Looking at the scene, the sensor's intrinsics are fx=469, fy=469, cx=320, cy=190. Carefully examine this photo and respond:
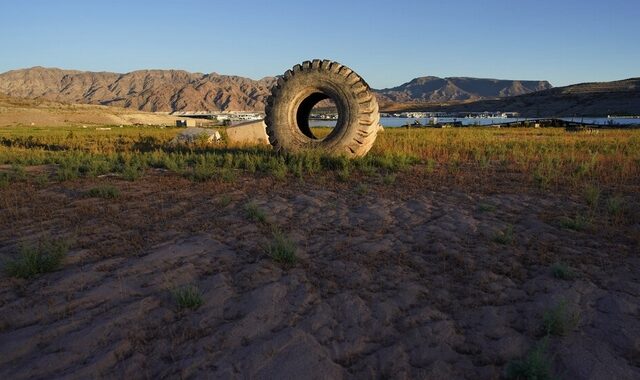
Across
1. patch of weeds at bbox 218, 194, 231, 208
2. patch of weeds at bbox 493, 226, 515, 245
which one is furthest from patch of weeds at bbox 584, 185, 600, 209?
patch of weeds at bbox 218, 194, 231, 208

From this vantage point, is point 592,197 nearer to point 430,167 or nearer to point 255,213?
point 430,167

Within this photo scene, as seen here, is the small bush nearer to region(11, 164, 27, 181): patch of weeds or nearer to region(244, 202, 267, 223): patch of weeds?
region(244, 202, 267, 223): patch of weeds

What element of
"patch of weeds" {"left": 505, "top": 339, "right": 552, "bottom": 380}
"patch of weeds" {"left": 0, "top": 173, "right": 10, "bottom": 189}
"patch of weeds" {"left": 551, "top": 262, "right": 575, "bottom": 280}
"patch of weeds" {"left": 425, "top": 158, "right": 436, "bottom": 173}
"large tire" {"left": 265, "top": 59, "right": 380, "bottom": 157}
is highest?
"large tire" {"left": 265, "top": 59, "right": 380, "bottom": 157}

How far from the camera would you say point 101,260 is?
175 inches

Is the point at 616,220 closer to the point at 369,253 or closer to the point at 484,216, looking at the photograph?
the point at 484,216

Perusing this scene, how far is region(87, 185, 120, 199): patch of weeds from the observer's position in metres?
7.04

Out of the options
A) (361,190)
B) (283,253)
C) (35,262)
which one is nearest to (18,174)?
(35,262)

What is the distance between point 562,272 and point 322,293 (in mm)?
2093

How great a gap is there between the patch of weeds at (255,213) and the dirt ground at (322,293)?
0.21 feet

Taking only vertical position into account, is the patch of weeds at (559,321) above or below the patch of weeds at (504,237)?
below

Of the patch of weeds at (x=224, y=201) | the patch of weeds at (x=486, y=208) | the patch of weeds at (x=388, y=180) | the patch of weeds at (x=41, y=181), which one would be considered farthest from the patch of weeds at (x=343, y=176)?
the patch of weeds at (x=41, y=181)

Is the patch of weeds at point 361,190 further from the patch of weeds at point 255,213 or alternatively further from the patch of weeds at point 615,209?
the patch of weeds at point 615,209

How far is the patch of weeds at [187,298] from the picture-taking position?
11.5 feet

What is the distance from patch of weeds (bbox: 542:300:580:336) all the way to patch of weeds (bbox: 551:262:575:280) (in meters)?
0.79
